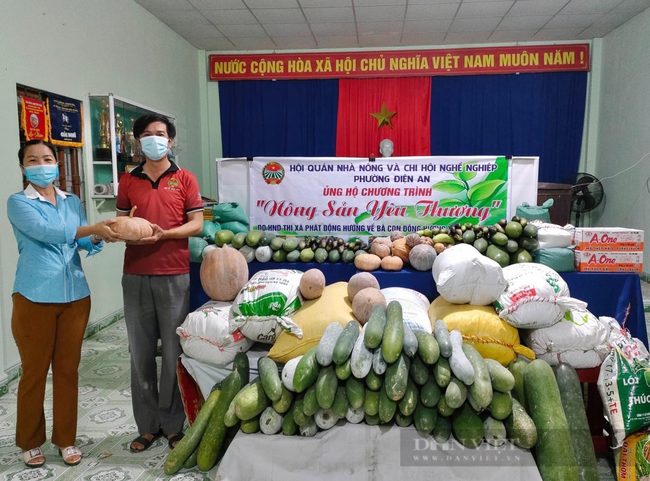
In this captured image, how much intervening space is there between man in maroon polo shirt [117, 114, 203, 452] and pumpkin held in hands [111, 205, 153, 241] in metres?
0.09

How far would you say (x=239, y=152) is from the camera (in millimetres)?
7391

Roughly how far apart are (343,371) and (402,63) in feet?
19.4

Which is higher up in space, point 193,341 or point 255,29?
point 255,29

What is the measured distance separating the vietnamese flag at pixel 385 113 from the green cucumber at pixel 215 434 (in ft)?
17.7

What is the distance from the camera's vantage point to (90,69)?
14.4ft

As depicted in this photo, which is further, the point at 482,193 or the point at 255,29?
the point at 255,29

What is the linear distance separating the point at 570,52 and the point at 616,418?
600 centimetres

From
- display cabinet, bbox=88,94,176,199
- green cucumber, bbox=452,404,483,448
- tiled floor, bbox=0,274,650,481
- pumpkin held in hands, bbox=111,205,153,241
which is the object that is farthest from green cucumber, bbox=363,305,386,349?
display cabinet, bbox=88,94,176,199

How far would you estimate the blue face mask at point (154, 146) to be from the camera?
2369mm

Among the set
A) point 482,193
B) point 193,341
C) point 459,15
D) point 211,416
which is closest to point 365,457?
point 211,416

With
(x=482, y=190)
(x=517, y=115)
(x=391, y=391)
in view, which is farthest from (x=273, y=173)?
(x=517, y=115)

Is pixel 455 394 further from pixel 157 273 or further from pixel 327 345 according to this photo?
pixel 157 273

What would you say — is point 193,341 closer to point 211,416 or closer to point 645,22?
point 211,416

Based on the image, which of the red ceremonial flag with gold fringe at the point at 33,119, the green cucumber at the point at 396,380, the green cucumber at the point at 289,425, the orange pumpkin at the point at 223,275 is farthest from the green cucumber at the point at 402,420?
the red ceremonial flag with gold fringe at the point at 33,119
